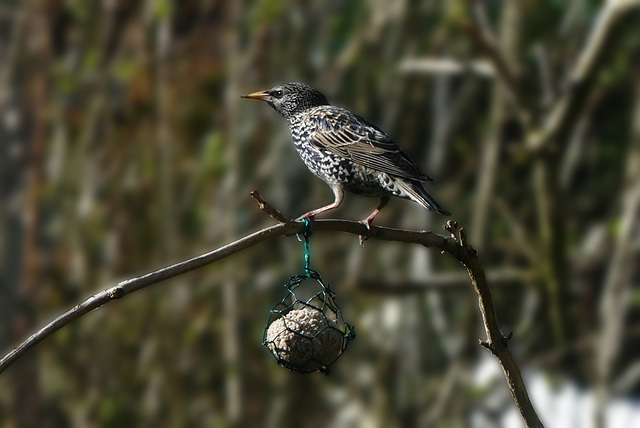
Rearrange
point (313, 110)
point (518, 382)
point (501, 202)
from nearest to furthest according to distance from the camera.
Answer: point (518, 382), point (313, 110), point (501, 202)

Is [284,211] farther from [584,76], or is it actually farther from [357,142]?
[357,142]

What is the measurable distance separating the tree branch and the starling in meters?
0.66

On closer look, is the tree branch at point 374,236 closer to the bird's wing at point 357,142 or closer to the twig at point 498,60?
the bird's wing at point 357,142

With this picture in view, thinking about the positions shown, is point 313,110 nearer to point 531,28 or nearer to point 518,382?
point 518,382

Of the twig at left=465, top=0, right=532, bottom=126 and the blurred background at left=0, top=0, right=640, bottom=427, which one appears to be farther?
the blurred background at left=0, top=0, right=640, bottom=427

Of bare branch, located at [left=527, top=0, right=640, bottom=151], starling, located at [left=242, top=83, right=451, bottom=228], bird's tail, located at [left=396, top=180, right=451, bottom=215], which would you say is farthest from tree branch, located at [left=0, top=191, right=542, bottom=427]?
bare branch, located at [left=527, top=0, right=640, bottom=151]

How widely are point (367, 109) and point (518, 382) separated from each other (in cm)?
423

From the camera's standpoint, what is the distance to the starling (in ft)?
11.6

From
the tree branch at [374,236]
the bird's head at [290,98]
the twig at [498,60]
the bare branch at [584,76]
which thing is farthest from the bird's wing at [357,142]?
the bare branch at [584,76]

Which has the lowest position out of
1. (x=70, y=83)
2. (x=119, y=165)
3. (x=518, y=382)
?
(x=518, y=382)

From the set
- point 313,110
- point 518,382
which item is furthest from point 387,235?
point 313,110

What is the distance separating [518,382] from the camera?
94.1 inches

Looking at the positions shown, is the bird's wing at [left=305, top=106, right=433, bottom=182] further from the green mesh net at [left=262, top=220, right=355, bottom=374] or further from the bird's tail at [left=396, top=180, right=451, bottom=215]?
the green mesh net at [left=262, top=220, right=355, bottom=374]

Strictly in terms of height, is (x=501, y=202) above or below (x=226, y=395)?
above
